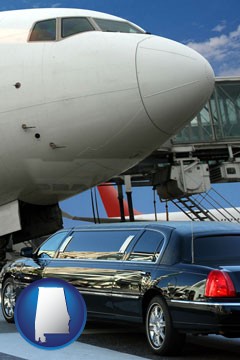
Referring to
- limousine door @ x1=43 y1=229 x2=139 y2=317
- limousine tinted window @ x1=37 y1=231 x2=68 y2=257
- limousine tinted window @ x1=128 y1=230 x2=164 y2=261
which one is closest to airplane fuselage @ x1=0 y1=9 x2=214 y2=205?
limousine tinted window @ x1=37 y1=231 x2=68 y2=257

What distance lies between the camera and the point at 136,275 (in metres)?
6.93

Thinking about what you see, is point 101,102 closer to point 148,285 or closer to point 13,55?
point 13,55

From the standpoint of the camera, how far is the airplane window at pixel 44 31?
10391 mm

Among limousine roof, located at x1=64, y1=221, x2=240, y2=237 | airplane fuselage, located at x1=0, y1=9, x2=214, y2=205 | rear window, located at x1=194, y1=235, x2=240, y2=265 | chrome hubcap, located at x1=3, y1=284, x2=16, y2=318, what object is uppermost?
airplane fuselage, located at x1=0, y1=9, x2=214, y2=205

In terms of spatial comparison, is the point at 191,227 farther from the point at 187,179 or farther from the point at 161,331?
the point at 187,179

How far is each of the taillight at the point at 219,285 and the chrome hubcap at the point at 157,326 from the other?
0.70 metres

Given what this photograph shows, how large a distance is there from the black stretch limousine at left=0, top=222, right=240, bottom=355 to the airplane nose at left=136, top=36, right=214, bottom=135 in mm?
2260

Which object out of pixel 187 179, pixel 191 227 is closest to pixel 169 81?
pixel 191 227

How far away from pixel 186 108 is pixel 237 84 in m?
18.0

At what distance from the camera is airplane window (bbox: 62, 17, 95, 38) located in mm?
10383

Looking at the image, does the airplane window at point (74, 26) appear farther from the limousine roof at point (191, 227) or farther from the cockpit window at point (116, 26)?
the limousine roof at point (191, 227)

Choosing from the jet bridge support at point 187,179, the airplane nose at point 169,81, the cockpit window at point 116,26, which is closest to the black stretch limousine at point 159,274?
the airplane nose at point 169,81

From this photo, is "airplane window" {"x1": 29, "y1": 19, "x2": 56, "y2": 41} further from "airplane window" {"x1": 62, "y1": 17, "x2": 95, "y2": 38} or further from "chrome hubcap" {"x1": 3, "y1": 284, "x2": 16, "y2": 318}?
"chrome hubcap" {"x1": 3, "y1": 284, "x2": 16, "y2": 318}

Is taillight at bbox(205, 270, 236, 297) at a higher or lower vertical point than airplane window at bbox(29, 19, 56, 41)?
lower
